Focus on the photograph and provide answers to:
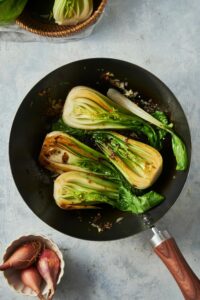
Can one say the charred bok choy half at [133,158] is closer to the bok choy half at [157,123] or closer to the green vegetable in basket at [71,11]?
the bok choy half at [157,123]

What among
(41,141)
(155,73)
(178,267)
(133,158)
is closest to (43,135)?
(41,141)

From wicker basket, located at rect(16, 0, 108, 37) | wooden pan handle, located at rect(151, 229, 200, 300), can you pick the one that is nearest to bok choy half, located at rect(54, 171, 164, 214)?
wooden pan handle, located at rect(151, 229, 200, 300)

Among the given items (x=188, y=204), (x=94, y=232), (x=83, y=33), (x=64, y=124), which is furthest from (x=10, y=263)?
(x=83, y=33)

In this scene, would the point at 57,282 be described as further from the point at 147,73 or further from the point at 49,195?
the point at 147,73

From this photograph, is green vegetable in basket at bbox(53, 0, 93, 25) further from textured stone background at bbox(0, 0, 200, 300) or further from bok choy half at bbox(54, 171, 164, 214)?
bok choy half at bbox(54, 171, 164, 214)

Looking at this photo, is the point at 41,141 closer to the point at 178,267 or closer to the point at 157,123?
the point at 157,123

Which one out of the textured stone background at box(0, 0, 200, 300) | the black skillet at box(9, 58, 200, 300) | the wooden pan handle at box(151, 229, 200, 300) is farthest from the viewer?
the textured stone background at box(0, 0, 200, 300)

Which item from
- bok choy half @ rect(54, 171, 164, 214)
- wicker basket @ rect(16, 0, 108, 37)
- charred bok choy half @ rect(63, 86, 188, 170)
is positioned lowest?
bok choy half @ rect(54, 171, 164, 214)
